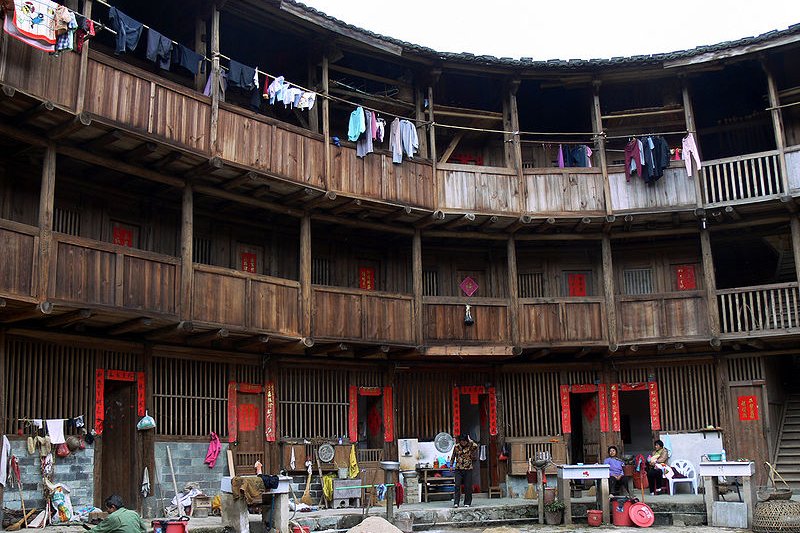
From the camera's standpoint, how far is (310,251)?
75.6 ft

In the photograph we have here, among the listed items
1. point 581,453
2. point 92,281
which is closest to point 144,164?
point 92,281

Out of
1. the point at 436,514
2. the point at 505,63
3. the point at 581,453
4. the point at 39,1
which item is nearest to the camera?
the point at 39,1

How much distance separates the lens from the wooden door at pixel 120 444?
64.2ft

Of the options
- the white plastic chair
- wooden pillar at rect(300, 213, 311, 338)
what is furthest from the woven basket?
wooden pillar at rect(300, 213, 311, 338)

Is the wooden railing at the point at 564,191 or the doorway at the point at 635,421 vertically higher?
the wooden railing at the point at 564,191

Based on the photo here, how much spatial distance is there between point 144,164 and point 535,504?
11.7 m

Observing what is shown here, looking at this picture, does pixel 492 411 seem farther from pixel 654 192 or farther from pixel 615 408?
pixel 654 192

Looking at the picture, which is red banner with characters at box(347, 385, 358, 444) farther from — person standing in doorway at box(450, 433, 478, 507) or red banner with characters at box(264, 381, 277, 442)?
person standing in doorway at box(450, 433, 478, 507)

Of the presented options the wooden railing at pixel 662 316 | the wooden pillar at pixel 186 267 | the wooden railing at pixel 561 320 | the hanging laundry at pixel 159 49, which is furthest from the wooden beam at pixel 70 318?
the wooden railing at pixel 662 316

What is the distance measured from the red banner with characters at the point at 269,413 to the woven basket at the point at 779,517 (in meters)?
11.0

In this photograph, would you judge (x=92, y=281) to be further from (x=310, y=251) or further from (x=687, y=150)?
(x=687, y=150)

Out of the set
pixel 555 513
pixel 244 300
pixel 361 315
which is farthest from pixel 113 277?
pixel 555 513

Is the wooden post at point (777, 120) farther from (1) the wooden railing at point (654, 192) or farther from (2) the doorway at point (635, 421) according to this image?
(2) the doorway at point (635, 421)

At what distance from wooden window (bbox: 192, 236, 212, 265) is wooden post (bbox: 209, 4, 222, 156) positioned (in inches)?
129
